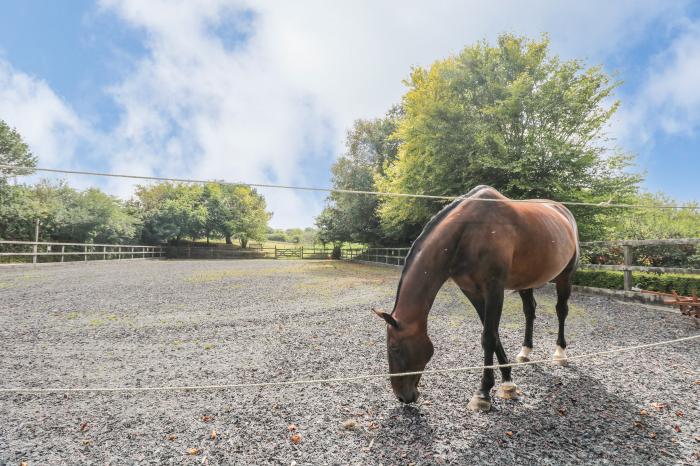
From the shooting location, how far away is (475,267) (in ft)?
9.06

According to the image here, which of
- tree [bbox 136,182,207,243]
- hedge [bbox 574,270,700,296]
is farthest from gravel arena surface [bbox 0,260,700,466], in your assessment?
tree [bbox 136,182,207,243]

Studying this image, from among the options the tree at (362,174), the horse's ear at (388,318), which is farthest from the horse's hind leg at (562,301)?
the tree at (362,174)

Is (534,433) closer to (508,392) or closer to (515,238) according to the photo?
(508,392)

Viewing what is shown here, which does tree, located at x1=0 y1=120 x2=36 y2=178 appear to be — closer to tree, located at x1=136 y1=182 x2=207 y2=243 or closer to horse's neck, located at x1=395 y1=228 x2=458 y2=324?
tree, located at x1=136 y1=182 x2=207 y2=243

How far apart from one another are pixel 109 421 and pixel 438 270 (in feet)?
9.62

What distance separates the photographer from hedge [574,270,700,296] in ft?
23.6

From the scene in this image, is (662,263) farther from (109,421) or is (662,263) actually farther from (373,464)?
(109,421)

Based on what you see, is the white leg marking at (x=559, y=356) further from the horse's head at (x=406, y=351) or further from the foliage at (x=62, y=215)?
the foliage at (x=62, y=215)

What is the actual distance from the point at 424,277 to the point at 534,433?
1.39m

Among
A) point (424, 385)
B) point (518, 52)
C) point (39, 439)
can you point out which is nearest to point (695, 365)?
→ point (424, 385)

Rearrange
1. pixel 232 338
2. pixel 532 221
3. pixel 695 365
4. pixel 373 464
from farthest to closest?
pixel 232 338 < pixel 695 365 < pixel 532 221 < pixel 373 464

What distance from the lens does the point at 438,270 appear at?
2.67 metres

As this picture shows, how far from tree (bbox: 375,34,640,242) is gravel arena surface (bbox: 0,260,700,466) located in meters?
6.21

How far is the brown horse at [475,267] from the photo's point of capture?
2529mm
